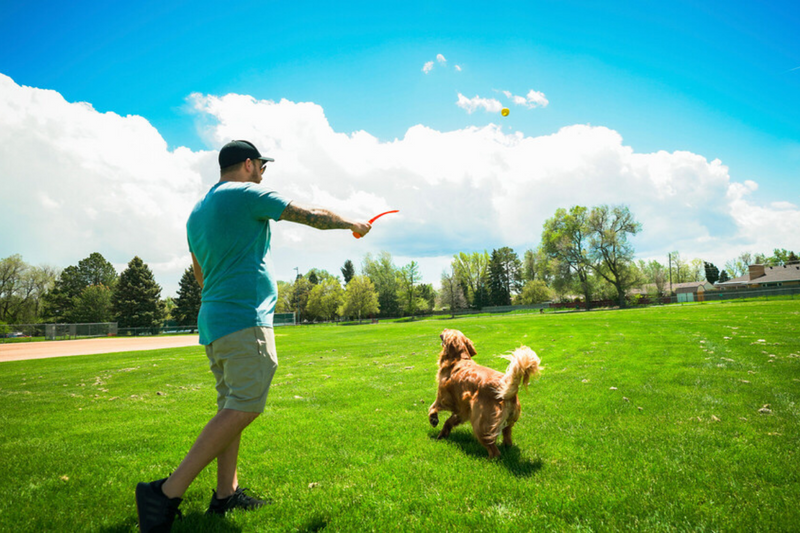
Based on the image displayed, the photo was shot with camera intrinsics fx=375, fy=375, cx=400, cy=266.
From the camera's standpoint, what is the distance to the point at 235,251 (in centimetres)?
293

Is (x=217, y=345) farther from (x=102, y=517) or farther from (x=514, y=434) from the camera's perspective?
(x=514, y=434)

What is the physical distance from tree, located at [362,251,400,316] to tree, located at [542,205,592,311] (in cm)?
3429

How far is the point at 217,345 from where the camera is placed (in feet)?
9.15

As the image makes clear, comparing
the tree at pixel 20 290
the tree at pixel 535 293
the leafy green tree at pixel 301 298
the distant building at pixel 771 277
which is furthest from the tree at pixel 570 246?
the tree at pixel 20 290

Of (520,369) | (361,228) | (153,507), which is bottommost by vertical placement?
(153,507)

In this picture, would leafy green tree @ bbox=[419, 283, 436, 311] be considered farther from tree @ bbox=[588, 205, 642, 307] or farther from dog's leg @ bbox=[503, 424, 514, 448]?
dog's leg @ bbox=[503, 424, 514, 448]

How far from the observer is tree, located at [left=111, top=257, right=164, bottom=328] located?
5878 centimetres

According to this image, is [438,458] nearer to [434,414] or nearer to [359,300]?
[434,414]

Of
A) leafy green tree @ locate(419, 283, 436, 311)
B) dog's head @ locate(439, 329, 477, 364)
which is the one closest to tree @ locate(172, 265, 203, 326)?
leafy green tree @ locate(419, 283, 436, 311)

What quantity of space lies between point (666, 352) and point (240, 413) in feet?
39.4

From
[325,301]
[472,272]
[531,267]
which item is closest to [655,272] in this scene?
[531,267]

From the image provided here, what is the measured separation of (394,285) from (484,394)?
8186 cm

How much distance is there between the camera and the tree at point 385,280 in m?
84.8

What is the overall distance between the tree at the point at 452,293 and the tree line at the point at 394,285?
246mm
